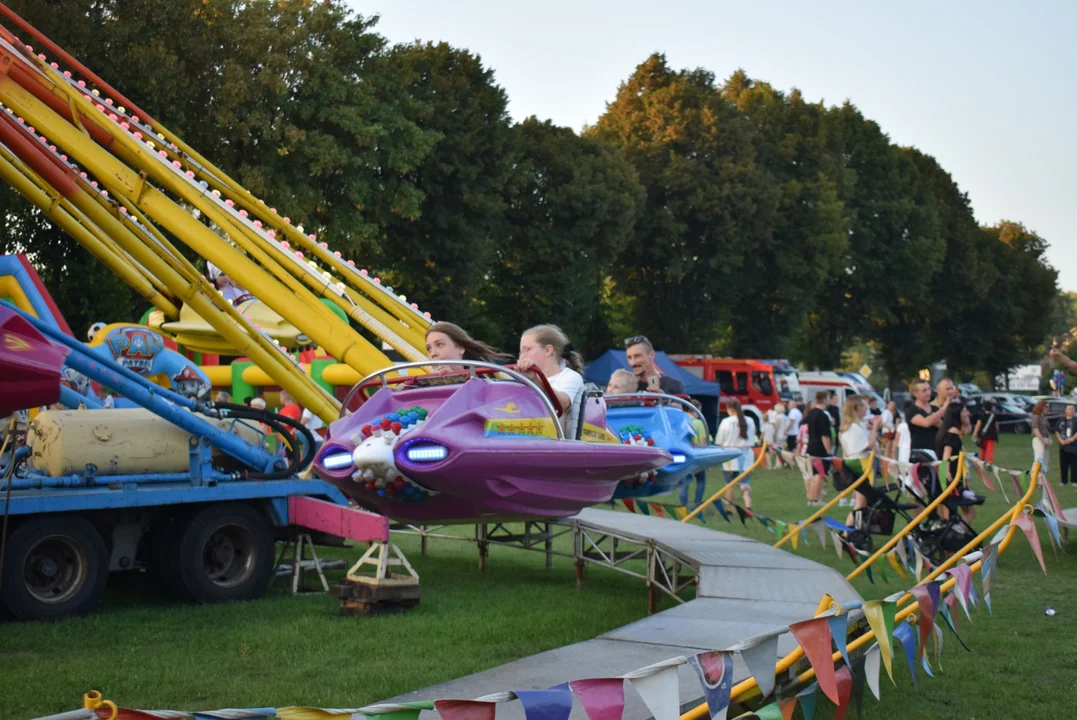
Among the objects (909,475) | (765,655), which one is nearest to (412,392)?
(765,655)

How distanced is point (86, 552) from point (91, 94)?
4870 millimetres

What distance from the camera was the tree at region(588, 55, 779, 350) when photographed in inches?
1845

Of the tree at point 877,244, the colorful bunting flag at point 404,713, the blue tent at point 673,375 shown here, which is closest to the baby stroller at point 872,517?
the colorful bunting flag at point 404,713

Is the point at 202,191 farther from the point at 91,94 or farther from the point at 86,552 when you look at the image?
the point at 86,552

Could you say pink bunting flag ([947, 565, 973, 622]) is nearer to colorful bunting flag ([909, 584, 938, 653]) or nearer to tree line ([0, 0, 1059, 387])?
colorful bunting flag ([909, 584, 938, 653])

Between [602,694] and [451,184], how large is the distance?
32.6 meters

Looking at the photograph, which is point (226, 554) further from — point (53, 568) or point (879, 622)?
point (879, 622)

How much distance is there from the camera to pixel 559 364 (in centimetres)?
730

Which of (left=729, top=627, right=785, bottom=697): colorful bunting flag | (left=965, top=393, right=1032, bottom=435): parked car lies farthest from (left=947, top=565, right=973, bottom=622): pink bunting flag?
(left=965, top=393, right=1032, bottom=435): parked car

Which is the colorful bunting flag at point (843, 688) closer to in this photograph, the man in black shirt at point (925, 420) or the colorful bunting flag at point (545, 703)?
the colorful bunting flag at point (545, 703)

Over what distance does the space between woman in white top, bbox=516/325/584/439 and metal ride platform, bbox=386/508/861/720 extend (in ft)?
4.20

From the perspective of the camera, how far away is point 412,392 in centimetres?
636

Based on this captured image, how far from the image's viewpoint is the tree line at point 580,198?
85.8 ft

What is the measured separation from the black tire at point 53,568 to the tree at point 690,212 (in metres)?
37.5
